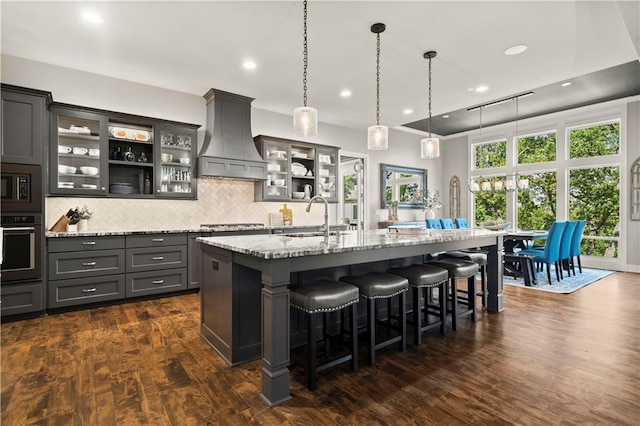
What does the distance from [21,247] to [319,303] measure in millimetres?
3449

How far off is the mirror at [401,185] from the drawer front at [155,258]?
185 inches

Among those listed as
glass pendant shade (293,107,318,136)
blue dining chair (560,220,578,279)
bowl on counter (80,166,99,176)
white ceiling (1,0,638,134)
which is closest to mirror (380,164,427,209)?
white ceiling (1,0,638,134)

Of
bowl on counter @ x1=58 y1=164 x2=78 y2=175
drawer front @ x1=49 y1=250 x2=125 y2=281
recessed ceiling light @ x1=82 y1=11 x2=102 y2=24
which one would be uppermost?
recessed ceiling light @ x1=82 y1=11 x2=102 y2=24

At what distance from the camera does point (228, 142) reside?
504cm

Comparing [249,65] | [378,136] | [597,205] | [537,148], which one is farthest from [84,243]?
[597,205]

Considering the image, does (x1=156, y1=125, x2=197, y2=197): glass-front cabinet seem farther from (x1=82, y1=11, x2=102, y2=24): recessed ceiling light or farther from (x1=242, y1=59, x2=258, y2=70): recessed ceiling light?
(x1=82, y1=11, x2=102, y2=24): recessed ceiling light

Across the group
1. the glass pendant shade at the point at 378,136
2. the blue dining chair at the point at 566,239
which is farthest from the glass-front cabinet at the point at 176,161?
the blue dining chair at the point at 566,239

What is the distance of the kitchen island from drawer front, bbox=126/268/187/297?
174 centimetres

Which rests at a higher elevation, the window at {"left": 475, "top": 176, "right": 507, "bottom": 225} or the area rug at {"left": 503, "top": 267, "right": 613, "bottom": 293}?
the window at {"left": 475, "top": 176, "right": 507, "bottom": 225}

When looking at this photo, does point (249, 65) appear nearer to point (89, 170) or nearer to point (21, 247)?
point (89, 170)

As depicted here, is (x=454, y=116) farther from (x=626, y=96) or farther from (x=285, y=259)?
(x=285, y=259)

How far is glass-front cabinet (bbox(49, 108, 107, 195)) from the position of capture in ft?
13.0

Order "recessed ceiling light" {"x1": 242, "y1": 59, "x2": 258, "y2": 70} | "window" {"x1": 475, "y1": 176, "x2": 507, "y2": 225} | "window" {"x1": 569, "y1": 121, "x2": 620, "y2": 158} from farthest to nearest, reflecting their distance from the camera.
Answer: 1. "window" {"x1": 475, "y1": 176, "x2": 507, "y2": 225}
2. "window" {"x1": 569, "y1": 121, "x2": 620, "y2": 158}
3. "recessed ceiling light" {"x1": 242, "y1": 59, "x2": 258, "y2": 70}

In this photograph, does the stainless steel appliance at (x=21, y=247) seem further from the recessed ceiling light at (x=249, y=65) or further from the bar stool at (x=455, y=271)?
the bar stool at (x=455, y=271)
